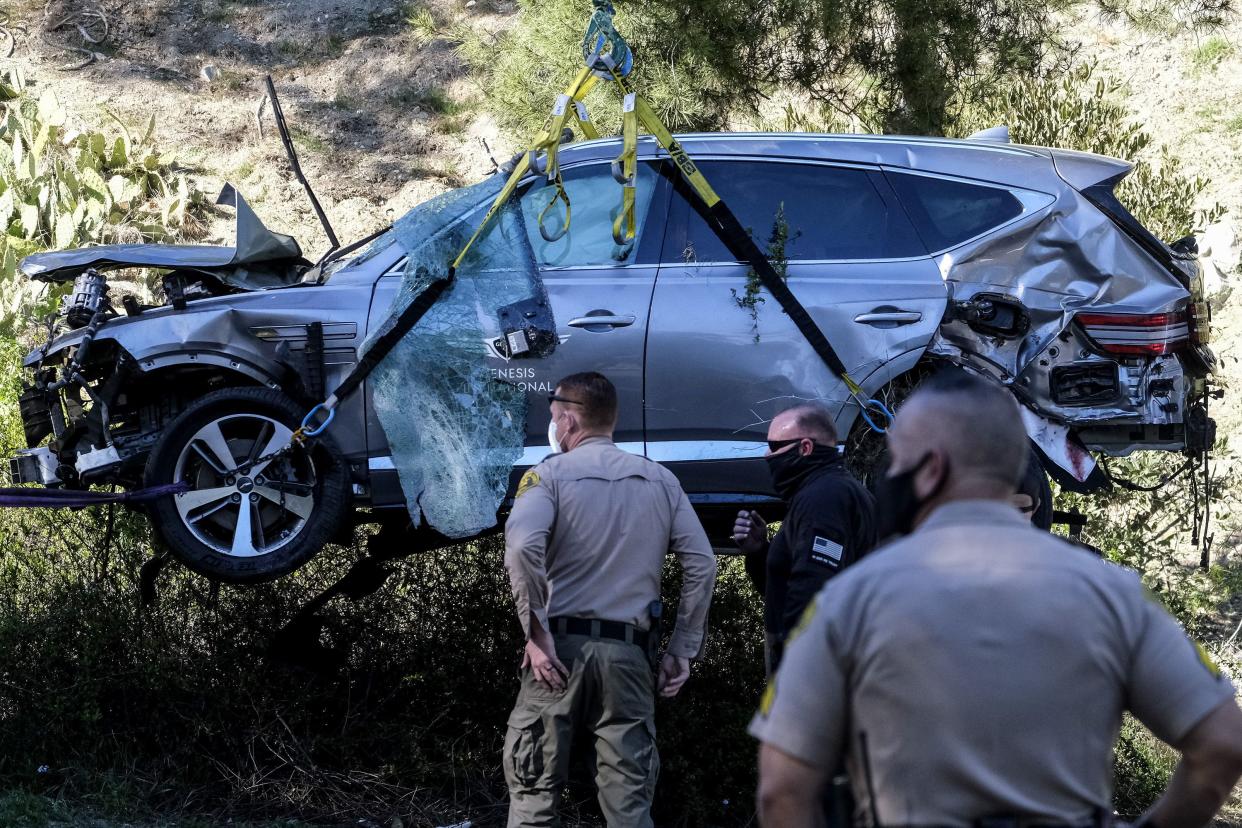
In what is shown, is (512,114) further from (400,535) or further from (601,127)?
(400,535)

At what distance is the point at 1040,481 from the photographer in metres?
5.23

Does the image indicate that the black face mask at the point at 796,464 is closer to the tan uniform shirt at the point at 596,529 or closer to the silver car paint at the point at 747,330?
the tan uniform shirt at the point at 596,529

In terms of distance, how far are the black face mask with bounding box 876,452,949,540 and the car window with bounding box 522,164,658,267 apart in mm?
3399

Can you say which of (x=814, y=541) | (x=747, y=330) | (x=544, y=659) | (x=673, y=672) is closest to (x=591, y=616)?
(x=544, y=659)

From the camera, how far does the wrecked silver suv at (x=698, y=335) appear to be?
5.42 metres

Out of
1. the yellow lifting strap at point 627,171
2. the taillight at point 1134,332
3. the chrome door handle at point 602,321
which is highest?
the yellow lifting strap at point 627,171

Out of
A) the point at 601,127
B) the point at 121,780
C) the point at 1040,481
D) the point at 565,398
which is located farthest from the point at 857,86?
the point at 121,780

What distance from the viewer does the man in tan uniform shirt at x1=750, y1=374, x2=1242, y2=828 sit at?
1.93 m

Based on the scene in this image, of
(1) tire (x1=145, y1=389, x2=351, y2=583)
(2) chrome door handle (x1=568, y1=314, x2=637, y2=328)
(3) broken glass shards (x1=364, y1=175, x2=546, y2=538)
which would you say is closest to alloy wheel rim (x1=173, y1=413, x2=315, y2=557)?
(1) tire (x1=145, y1=389, x2=351, y2=583)

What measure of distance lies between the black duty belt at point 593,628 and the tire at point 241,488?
4.47ft

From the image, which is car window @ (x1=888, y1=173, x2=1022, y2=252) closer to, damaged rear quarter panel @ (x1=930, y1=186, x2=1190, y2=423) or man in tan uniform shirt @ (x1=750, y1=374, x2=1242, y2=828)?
damaged rear quarter panel @ (x1=930, y1=186, x2=1190, y2=423)

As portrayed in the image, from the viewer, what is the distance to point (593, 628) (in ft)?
14.8

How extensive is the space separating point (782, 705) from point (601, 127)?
26.7ft

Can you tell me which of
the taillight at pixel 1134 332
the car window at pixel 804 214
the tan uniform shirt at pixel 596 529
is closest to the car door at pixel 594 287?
the car window at pixel 804 214
